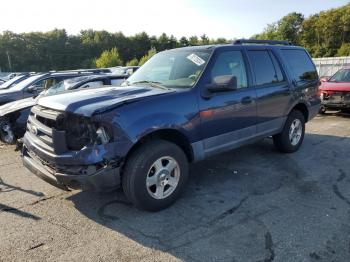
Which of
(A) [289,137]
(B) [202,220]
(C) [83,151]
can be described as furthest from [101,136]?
(A) [289,137]

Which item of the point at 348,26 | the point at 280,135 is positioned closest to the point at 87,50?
the point at 348,26

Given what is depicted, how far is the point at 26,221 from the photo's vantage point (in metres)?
3.86

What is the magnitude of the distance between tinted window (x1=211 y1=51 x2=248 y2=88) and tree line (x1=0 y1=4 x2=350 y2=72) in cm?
4309

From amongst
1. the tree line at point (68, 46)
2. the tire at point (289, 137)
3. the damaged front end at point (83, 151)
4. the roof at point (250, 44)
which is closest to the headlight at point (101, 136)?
the damaged front end at point (83, 151)

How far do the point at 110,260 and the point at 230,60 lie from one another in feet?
10.4

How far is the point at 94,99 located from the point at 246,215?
2.17m

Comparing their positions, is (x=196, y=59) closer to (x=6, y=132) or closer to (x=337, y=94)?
(x=6, y=132)

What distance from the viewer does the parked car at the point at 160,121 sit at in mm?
3545

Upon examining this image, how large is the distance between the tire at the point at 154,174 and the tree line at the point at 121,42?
44.1m

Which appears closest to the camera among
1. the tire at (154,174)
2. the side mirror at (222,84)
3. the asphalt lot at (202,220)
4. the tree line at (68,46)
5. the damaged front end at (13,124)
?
the asphalt lot at (202,220)

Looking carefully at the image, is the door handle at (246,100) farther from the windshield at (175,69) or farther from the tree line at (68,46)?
the tree line at (68,46)

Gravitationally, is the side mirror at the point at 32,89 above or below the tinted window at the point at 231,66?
below

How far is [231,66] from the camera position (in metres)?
4.91

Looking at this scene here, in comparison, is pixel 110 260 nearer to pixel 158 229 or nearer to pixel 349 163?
pixel 158 229
